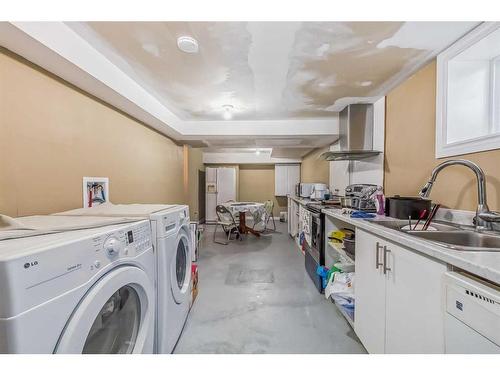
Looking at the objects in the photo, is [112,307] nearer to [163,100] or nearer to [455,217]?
[455,217]

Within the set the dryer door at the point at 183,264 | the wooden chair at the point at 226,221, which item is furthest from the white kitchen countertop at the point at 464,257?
the wooden chair at the point at 226,221

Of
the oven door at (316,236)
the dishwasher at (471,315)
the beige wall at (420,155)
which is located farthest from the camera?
the oven door at (316,236)

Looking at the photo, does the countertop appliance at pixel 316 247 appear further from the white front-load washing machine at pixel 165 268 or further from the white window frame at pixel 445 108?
the white front-load washing machine at pixel 165 268

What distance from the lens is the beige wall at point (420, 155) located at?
1.31m

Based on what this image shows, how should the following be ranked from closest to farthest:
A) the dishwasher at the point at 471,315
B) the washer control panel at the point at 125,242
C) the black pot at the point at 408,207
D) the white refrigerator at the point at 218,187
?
the dishwasher at the point at 471,315 < the washer control panel at the point at 125,242 < the black pot at the point at 408,207 < the white refrigerator at the point at 218,187

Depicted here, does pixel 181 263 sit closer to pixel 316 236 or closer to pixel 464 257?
pixel 316 236

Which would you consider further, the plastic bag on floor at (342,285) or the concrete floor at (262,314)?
the plastic bag on floor at (342,285)

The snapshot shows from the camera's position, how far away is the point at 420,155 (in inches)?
69.4

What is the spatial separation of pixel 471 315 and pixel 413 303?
0.29 meters

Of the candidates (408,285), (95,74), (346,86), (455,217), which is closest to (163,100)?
(95,74)

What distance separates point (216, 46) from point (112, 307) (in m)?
1.65

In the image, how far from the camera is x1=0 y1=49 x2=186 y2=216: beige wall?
3.98ft

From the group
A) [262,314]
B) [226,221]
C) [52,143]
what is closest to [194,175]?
[226,221]
